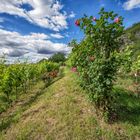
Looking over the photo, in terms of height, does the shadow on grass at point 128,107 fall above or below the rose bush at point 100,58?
below

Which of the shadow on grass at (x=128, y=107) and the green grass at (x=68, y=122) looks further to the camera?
the shadow on grass at (x=128, y=107)

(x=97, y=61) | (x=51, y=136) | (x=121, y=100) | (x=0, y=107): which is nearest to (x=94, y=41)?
(x=97, y=61)

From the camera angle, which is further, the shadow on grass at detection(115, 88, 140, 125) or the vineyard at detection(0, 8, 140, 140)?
the shadow on grass at detection(115, 88, 140, 125)

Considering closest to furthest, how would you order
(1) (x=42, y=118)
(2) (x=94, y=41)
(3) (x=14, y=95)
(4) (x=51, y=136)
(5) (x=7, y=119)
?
(4) (x=51, y=136)
(1) (x=42, y=118)
(5) (x=7, y=119)
(2) (x=94, y=41)
(3) (x=14, y=95)

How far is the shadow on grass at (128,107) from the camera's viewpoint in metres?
7.39

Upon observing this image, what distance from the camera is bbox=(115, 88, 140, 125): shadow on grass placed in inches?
291

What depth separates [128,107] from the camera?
832 cm

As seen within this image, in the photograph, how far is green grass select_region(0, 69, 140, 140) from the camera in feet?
20.7

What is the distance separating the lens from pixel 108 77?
6758 mm

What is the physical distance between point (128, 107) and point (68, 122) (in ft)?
9.69

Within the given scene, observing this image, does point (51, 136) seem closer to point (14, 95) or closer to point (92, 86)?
point (92, 86)

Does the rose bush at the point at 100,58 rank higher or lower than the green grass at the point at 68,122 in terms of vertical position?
higher

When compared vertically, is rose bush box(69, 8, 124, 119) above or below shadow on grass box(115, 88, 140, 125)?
above

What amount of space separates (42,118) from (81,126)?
1.52 metres
